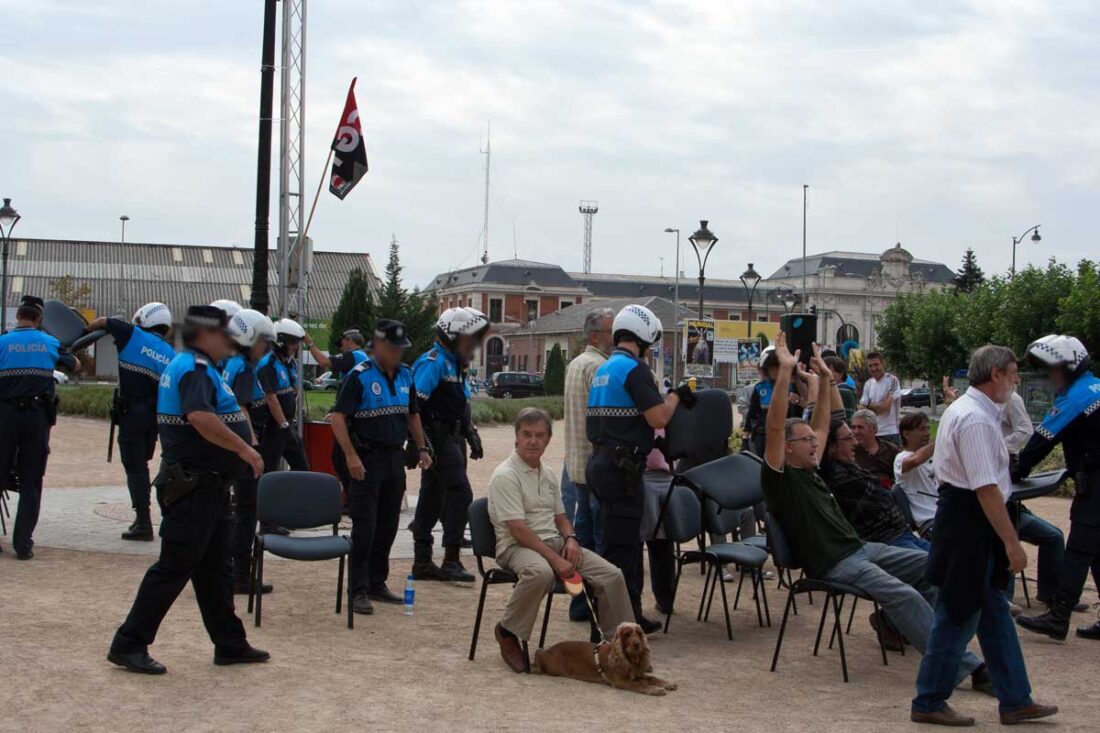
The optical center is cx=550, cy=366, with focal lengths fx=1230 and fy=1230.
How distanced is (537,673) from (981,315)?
4988 cm

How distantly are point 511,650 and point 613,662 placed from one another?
689mm

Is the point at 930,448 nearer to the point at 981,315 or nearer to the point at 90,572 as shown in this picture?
the point at 90,572

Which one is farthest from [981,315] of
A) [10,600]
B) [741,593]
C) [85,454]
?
[10,600]

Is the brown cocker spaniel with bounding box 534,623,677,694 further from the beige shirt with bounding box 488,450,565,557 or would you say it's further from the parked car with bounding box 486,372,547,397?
the parked car with bounding box 486,372,547,397

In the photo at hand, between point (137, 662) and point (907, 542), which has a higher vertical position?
point (907, 542)

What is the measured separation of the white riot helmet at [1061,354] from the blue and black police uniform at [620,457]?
248 cm

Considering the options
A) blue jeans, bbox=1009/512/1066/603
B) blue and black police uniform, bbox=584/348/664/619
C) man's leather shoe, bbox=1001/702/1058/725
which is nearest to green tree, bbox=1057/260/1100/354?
blue jeans, bbox=1009/512/1066/603

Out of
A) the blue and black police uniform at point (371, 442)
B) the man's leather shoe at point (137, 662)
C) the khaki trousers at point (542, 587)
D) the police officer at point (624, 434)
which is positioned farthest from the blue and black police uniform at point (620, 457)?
the man's leather shoe at point (137, 662)

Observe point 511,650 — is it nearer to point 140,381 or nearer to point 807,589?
point 807,589

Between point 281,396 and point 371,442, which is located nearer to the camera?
point 371,442

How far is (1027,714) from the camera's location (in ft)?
18.9

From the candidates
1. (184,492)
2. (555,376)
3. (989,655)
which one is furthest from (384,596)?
(555,376)

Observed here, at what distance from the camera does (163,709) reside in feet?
18.5

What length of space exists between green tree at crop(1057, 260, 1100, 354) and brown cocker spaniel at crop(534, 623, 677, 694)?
38.1 meters
